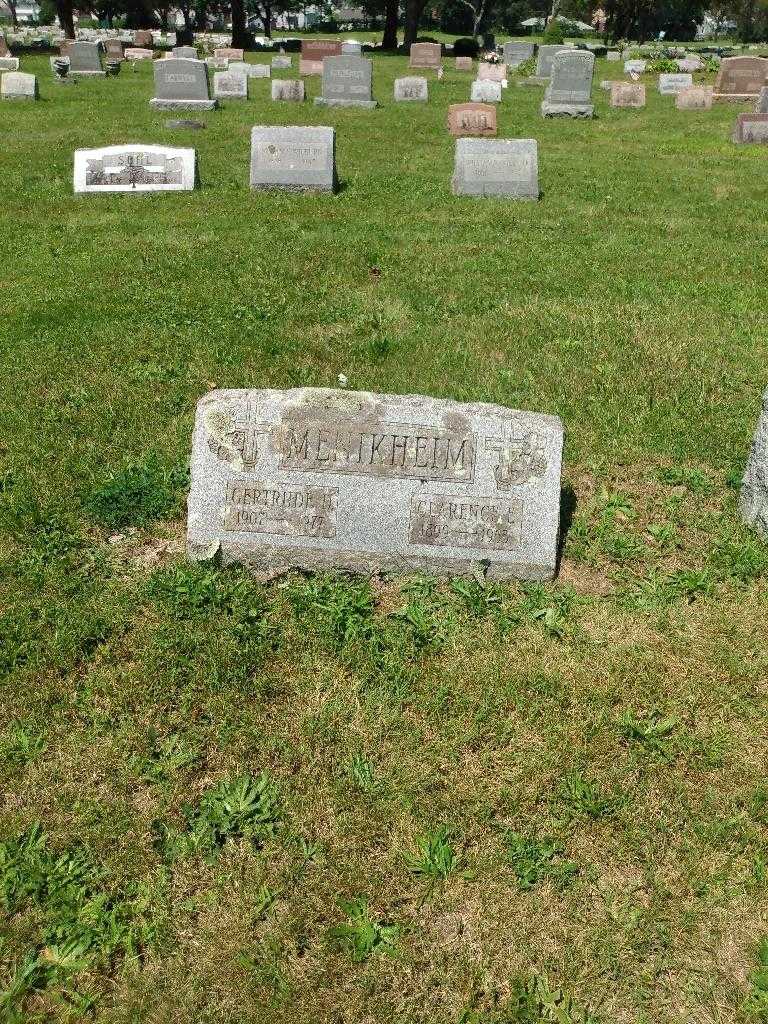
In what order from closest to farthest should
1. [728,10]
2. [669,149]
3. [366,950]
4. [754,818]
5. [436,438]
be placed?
1. [366,950]
2. [754,818]
3. [436,438]
4. [669,149]
5. [728,10]

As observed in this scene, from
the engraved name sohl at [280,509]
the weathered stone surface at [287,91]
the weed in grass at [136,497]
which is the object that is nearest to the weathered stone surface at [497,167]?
the weed in grass at [136,497]

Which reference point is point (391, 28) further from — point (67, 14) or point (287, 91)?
point (287, 91)

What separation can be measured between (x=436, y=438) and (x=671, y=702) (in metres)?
1.90

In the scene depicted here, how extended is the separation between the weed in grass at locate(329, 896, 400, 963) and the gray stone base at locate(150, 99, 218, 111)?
24130mm

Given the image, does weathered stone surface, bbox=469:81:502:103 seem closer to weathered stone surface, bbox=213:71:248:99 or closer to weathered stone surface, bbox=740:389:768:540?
weathered stone surface, bbox=213:71:248:99

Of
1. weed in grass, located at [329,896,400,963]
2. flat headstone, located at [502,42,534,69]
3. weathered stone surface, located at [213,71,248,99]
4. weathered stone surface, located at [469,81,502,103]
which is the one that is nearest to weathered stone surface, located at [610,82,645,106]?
weathered stone surface, located at [469,81,502,103]

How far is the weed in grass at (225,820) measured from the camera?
10.4 ft

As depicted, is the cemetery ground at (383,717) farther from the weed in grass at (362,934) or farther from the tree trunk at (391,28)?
the tree trunk at (391,28)

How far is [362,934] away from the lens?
9.39 ft

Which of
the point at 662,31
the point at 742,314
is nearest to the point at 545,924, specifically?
the point at 742,314

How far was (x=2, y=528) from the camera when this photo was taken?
193 inches

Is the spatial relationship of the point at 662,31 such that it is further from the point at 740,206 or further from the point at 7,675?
the point at 7,675

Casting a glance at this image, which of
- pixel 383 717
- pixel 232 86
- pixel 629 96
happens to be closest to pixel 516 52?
pixel 629 96

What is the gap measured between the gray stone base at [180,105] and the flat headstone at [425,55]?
67.3ft
